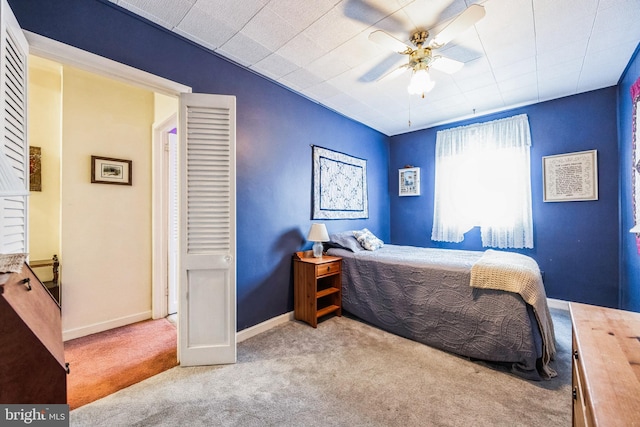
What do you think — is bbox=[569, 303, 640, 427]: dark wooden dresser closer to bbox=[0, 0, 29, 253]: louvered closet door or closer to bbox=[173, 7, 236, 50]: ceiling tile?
bbox=[0, 0, 29, 253]: louvered closet door

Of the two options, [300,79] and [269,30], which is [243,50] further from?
[300,79]

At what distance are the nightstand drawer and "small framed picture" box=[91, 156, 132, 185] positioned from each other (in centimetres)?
230

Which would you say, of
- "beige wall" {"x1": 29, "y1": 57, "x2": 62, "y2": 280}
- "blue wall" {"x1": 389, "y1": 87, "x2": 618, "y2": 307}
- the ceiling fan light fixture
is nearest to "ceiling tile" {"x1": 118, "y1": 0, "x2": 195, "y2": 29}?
"beige wall" {"x1": 29, "y1": 57, "x2": 62, "y2": 280}

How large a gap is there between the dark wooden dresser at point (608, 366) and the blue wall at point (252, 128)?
232 cm

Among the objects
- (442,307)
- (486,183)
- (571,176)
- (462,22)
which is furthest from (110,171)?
(571,176)

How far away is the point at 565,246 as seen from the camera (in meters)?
3.16

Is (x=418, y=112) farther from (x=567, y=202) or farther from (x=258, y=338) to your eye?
(x=258, y=338)

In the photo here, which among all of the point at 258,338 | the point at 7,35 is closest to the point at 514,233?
the point at 258,338

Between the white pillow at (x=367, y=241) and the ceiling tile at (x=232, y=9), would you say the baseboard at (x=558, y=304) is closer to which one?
the white pillow at (x=367, y=241)

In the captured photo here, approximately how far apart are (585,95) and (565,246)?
179 cm

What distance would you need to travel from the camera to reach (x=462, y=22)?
5.29ft

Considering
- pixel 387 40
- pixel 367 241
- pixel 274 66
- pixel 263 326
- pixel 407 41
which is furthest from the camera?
pixel 367 241

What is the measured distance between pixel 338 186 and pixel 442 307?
6.45 feet

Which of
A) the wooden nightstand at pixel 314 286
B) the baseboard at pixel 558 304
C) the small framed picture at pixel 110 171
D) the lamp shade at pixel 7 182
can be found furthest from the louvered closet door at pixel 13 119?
the baseboard at pixel 558 304
